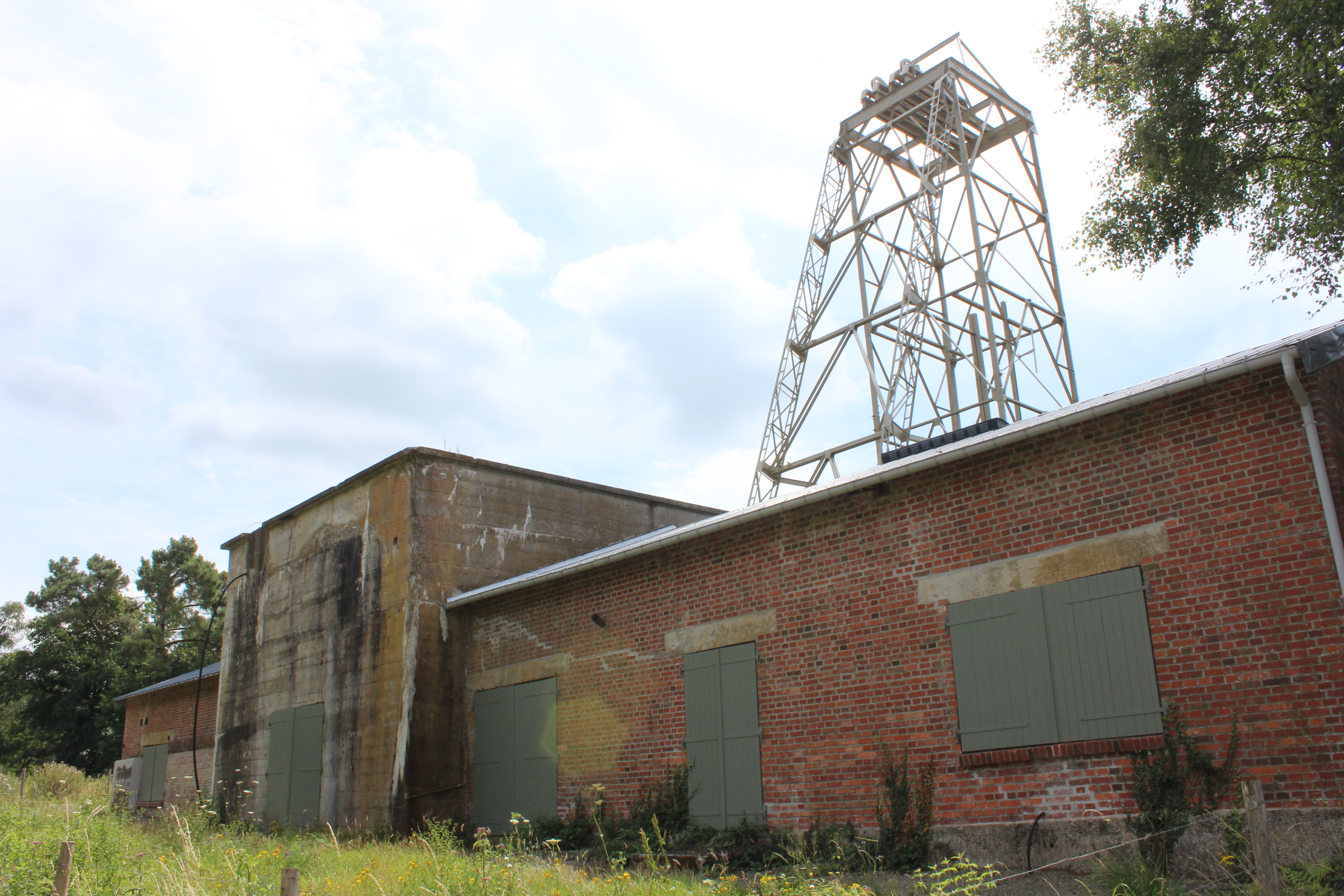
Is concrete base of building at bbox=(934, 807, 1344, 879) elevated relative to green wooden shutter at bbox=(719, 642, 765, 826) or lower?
lower

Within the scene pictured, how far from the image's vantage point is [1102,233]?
15.6 m

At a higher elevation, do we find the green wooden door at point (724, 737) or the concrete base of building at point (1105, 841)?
the green wooden door at point (724, 737)

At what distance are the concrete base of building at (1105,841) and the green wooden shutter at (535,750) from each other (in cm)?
563

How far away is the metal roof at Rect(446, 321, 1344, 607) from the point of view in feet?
23.2

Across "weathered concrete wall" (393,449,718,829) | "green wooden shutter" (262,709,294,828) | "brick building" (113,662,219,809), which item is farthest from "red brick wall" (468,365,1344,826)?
"brick building" (113,662,219,809)

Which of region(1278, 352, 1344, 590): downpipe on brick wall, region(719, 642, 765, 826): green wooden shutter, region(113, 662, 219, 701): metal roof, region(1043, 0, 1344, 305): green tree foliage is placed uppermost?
region(1043, 0, 1344, 305): green tree foliage

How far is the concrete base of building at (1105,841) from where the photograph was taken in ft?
20.5

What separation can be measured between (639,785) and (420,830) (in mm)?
3952

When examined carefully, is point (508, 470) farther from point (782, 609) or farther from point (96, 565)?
point (96, 565)

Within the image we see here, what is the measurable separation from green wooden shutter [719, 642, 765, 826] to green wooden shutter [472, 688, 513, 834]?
3968 millimetres

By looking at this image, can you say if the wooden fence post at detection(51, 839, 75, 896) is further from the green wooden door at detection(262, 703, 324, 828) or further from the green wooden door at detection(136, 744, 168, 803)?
the green wooden door at detection(136, 744, 168, 803)

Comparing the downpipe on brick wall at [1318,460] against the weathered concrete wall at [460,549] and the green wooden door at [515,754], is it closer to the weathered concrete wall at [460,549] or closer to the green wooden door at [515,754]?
the green wooden door at [515,754]

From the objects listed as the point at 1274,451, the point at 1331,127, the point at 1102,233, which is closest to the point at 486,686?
the point at 1274,451

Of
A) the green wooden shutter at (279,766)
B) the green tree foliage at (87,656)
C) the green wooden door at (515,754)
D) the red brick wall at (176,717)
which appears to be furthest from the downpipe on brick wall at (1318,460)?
the green tree foliage at (87,656)
